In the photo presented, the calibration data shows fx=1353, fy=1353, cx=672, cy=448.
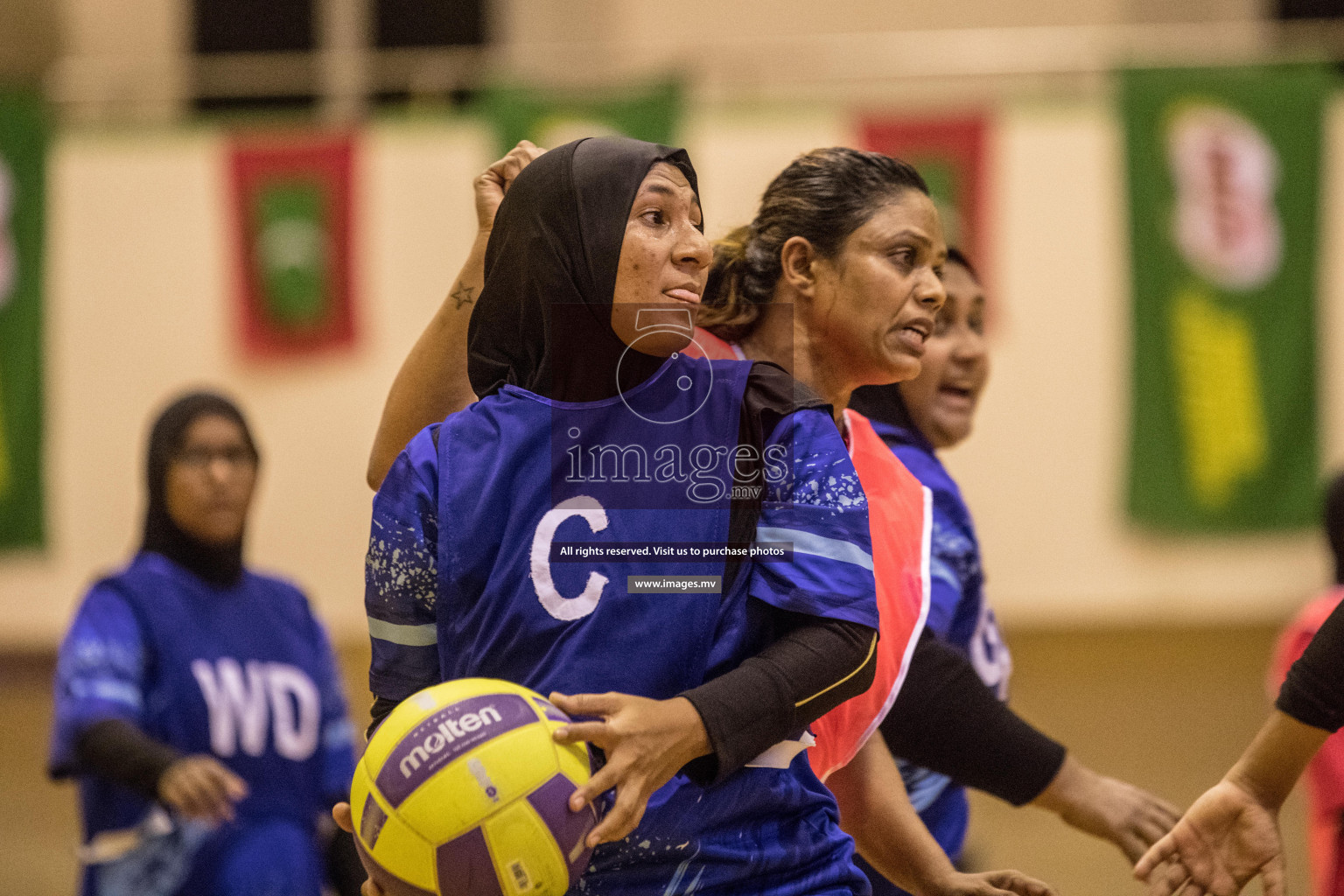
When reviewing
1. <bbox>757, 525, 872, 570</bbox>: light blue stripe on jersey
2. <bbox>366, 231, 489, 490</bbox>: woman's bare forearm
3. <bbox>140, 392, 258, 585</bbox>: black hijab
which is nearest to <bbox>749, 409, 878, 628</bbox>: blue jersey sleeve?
<bbox>757, 525, 872, 570</bbox>: light blue stripe on jersey

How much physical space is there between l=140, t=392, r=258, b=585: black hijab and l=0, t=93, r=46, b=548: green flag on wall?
5.41 m

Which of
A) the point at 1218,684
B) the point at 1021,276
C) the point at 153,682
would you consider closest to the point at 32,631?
the point at 153,682

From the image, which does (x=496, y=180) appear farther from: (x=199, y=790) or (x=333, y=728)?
(x=333, y=728)

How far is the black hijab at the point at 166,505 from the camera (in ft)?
12.4

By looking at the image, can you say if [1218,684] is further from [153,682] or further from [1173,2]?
[153,682]

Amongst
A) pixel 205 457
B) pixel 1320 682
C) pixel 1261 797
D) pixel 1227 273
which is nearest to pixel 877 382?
pixel 1320 682

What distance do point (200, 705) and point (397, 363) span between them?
5425mm

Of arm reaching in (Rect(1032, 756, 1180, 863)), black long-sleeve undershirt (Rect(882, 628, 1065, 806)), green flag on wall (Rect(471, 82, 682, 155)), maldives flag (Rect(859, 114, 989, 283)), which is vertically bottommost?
arm reaching in (Rect(1032, 756, 1180, 863))

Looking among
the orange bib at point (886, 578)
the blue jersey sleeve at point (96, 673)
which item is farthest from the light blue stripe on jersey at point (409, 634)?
the blue jersey sleeve at point (96, 673)

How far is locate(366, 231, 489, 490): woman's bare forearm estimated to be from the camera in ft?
6.25

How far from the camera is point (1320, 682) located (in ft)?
6.77

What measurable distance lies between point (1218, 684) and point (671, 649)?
7.27 meters

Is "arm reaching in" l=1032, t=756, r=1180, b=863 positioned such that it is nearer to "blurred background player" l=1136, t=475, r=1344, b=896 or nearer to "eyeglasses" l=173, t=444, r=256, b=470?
"blurred background player" l=1136, t=475, r=1344, b=896

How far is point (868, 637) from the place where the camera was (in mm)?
1630
